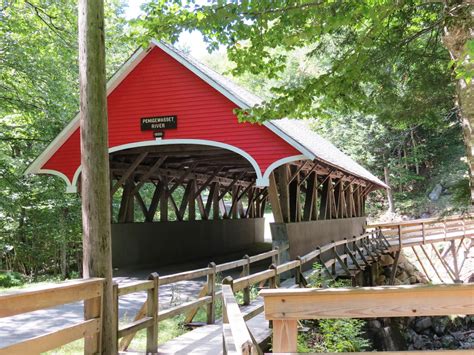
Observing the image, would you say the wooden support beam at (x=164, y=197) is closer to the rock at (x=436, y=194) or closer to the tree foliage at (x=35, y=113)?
the tree foliage at (x=35, y=113)

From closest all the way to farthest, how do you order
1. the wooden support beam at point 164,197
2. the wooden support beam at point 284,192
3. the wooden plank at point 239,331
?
the wooden plank at point 239,331, the wooden support beam at point 284,192, the wooden support beam at point 164,197

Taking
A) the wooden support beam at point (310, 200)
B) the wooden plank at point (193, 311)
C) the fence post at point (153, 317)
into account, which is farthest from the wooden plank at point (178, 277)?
the wooden support beam at point (310, 200)

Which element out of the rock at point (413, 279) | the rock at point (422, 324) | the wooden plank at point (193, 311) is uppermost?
the wooden plank at point (193, 311)

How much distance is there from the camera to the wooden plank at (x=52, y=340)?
3.35m

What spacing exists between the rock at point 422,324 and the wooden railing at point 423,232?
3184 mm

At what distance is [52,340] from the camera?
3697 millimetres

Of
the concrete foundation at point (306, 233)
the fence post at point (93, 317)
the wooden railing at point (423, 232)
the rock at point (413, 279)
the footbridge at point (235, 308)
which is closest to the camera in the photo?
the footbridge at point (235, 308)

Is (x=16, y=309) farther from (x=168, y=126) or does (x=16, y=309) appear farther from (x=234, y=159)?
(x=234, y=159)

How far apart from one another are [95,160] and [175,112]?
7.10 metres

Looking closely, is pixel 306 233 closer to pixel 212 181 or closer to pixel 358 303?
pixel 212 181

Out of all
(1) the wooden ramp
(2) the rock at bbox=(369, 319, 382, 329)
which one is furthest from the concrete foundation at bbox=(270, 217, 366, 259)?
(1) the wooden ramp

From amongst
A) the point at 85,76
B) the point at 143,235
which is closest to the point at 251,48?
the point at 85,76

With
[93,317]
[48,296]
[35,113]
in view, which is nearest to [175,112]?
[35,113]

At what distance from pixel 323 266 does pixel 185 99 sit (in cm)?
499
